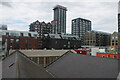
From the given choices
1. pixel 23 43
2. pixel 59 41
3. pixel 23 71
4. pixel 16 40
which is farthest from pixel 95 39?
pixel 23 71

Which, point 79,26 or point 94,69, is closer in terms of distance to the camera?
point 94,69

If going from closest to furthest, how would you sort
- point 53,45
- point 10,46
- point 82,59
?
point 82,59 < point 10,46 < point 53,45

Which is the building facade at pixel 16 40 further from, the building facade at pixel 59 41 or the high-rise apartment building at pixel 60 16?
the high-rise apartment building at pixel 60 16

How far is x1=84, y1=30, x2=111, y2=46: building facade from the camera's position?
89750mm

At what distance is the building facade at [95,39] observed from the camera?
89750mm

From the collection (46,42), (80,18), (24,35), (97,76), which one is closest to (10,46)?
(24,35)

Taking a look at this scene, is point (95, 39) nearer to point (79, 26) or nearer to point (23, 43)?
point (79, 26)

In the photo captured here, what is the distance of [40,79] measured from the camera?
7543mm

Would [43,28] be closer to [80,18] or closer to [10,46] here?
[10,46]

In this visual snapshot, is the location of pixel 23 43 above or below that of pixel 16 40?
below

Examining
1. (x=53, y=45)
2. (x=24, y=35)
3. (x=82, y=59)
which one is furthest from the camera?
(x=53, y=45)

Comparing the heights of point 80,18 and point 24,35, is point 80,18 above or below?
above

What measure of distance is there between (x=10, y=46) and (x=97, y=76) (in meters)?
48.0

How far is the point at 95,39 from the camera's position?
89125mm
